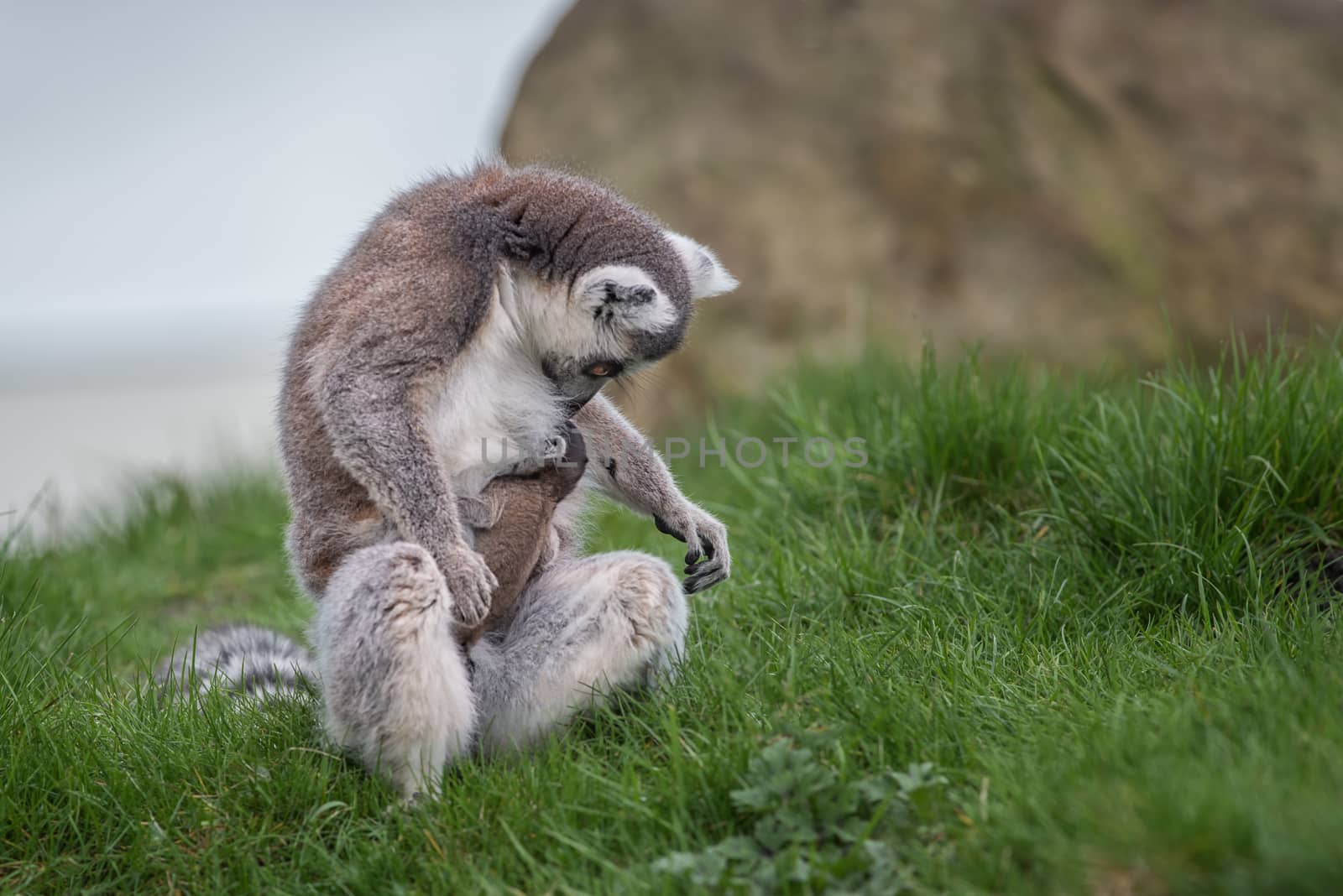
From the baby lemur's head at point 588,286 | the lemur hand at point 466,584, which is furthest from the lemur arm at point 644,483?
the lemur hand at point 466,584

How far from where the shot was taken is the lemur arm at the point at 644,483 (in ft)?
11.3

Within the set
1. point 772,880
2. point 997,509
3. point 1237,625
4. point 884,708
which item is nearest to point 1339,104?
point 997,509

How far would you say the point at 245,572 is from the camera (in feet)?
20.0

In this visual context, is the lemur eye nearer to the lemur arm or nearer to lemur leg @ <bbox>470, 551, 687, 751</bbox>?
the lemur arm

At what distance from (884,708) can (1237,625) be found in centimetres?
104

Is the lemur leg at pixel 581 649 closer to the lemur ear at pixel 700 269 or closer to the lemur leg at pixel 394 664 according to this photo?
the lemur leg at pixel 394 664

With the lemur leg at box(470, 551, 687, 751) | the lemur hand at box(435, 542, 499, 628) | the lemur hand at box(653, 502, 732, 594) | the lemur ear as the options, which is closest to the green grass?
the lemur leg at box(470, 551, 687, 751)

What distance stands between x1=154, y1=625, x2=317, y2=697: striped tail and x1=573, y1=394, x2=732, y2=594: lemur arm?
1046 millimetres

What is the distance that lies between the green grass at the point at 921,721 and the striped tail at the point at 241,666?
0.16 metres

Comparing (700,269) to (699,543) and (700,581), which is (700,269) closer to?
(699,543)

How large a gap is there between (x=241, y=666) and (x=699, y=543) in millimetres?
1457

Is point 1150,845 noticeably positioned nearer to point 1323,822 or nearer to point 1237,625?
point 1323,822

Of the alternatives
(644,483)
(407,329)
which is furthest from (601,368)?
(407,329)

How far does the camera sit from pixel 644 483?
345 centimetres
